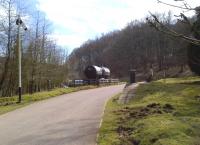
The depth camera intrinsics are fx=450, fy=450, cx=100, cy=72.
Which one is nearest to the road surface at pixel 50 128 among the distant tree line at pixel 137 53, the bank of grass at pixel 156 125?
the bank of grass at pixel 156 125

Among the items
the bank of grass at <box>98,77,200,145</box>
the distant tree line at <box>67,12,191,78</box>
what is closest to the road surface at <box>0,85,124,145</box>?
the bank of grass at <box>98,77,200,145</box>

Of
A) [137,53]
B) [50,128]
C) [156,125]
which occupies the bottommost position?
[50,128]

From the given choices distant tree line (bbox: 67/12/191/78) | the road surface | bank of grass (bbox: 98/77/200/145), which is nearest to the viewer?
bank of grass (bbox: 98/77/200/145)

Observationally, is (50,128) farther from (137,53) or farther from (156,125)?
(137,53)

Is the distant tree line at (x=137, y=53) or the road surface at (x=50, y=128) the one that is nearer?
the road surface at (x=50, y=128)

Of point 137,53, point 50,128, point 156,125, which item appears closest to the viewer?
point 156,125

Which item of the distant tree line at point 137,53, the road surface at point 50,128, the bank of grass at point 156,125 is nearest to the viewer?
the bank of grass at point 156,125

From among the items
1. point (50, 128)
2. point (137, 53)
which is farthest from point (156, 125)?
point (137, 53)

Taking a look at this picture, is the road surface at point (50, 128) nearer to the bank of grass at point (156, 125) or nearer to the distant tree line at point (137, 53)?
the bank of grass at point (156, 125)

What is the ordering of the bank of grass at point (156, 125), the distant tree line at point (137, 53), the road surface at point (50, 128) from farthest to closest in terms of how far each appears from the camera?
the distant tree line at point (137, 53), the road surface at point (50, 128), the bank of grass at point (156, 125)

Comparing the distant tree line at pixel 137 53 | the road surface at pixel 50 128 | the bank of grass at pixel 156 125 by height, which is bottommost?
the road surface at pixel 50 128

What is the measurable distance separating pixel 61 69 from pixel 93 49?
96.1 meters

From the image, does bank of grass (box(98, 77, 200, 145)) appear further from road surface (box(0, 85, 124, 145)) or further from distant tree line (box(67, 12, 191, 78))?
distant tree line (box(67, 12, 191, 78))

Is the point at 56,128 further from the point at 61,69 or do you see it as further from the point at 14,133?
the point at 61,69
